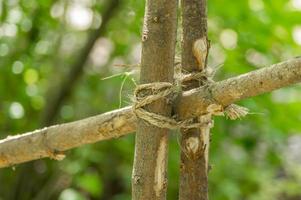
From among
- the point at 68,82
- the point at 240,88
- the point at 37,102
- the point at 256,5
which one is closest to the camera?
the point at 240,88

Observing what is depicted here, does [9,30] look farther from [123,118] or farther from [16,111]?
[123,118]

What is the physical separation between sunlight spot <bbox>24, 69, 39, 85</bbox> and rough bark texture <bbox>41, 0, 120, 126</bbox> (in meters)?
0.13

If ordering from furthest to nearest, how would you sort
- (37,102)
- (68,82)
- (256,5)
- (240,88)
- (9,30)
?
1. (37,102)
2. (9,30)
3. (68,82)
4. (256,5)
5. (240,88)

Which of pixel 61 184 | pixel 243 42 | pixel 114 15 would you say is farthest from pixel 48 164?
pixel 243 42

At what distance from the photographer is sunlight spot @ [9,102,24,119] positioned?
2393 mm

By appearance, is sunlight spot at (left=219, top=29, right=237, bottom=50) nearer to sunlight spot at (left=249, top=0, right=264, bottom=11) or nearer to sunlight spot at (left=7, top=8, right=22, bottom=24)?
sunlight spot at (left=249, top=0, right=264, bottom=11)

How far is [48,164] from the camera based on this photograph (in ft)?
8.62

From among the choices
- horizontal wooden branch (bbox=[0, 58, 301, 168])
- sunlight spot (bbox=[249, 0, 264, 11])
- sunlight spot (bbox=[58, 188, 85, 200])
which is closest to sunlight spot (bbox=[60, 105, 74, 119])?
sunlight spot (bbox=[58, 188, 85, 200])

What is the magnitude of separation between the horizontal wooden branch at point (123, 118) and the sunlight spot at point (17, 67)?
1.34m

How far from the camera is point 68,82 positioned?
2311 mm

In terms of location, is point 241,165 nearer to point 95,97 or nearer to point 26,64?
point 95,97

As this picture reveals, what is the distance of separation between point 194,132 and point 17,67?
1.57 m

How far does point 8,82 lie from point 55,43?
23cm

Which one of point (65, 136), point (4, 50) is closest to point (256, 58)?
point (4, 50)
